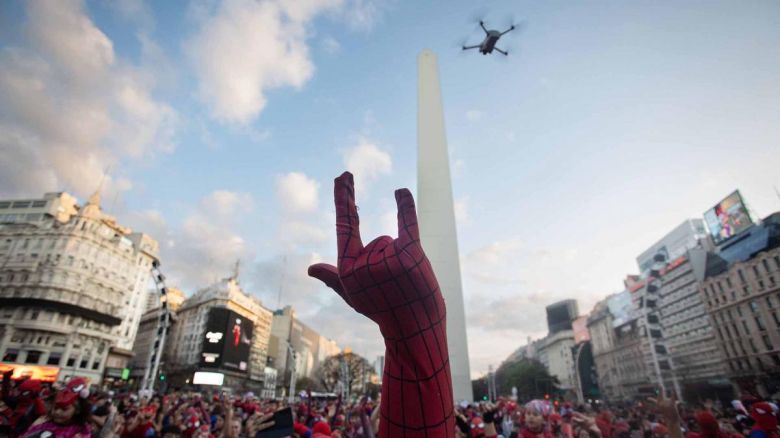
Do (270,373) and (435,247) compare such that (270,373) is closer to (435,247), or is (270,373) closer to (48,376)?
(48,376)

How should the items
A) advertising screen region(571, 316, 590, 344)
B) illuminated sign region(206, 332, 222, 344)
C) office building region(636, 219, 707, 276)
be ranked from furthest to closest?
advertising screen region(571, 316, 590, 344), office building region(636, 219, 707, 276), illuminated sign region(206, 332, 222, 344)

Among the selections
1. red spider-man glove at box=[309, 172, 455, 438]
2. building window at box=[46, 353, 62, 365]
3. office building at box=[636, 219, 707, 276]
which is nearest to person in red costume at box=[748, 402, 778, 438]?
red spider-man glove at box=[309, 172, 455, 438]

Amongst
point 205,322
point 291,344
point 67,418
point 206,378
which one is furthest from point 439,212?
point 291,344

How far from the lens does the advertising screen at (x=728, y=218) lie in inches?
1705

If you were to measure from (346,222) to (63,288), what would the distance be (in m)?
54.6

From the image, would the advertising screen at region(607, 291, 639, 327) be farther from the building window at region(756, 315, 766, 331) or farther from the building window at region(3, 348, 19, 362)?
the building window at region(3, 348, 19, 362)

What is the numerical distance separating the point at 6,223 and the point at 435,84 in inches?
2434

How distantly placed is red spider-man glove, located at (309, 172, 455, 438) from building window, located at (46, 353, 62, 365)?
53.7m

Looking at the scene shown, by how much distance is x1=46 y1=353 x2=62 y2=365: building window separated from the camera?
128 ft

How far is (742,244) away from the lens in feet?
140

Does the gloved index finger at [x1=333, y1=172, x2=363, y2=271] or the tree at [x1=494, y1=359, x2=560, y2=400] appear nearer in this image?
the gloved index finger at [x1=333, y1=172, x2=363, y2=271]

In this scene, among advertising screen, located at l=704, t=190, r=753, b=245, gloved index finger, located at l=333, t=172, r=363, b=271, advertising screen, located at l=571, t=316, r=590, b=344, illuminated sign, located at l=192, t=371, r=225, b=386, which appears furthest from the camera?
advertising screen, located at l=571, t=316, r=590, b=344

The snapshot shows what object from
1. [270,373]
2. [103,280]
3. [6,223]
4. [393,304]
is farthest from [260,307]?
[393,304]

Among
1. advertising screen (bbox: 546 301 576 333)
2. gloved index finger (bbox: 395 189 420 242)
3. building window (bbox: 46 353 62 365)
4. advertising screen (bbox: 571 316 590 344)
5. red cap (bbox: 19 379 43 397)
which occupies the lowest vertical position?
red cap (bbox: 19 379 43 397)
